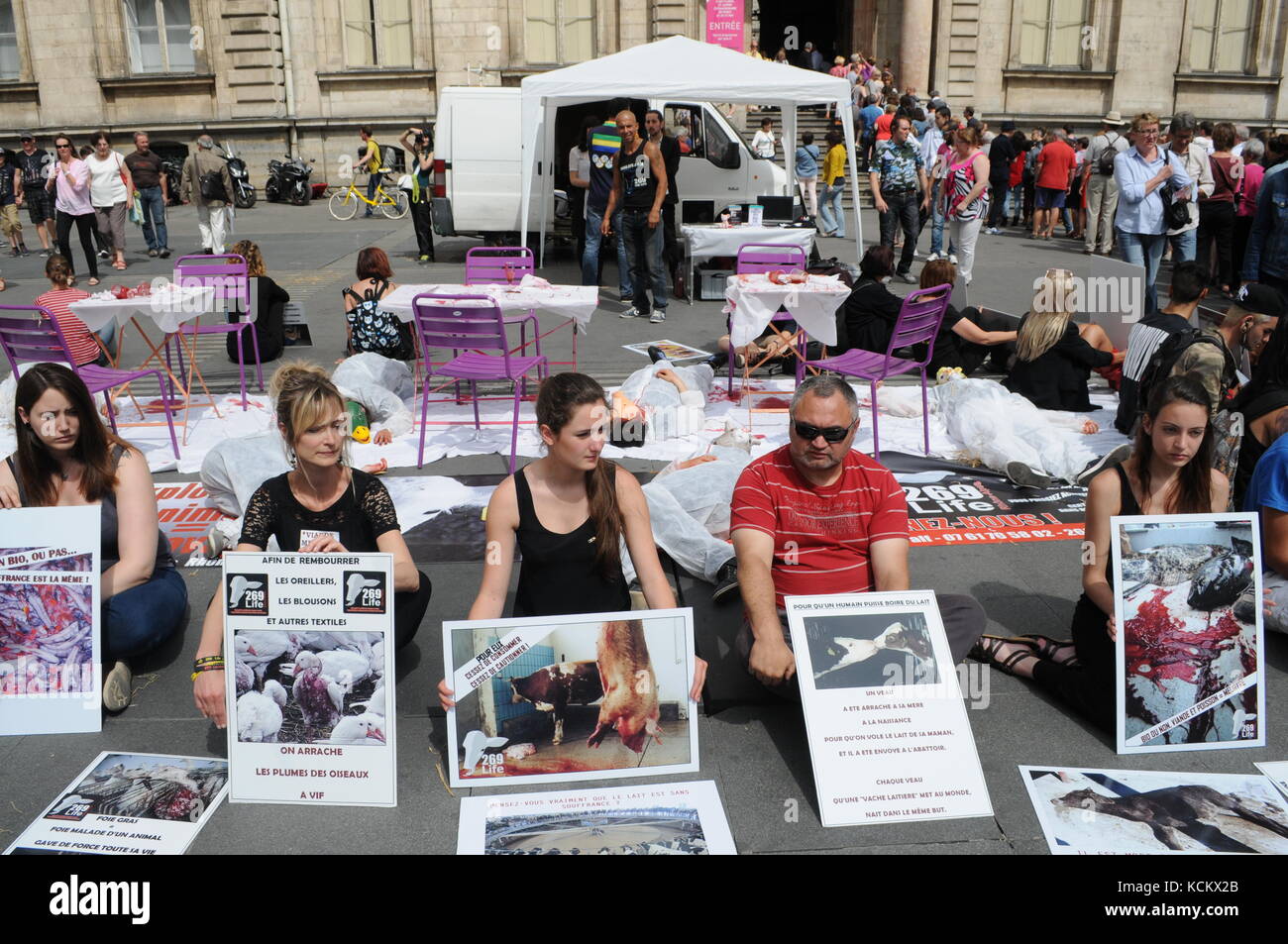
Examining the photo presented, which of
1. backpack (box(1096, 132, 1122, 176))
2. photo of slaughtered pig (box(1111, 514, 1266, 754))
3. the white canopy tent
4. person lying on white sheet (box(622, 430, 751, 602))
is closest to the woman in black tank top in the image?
photo of slaughtered pig (box(1111, 514, 1266, 754))

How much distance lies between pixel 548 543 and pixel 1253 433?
2944mm

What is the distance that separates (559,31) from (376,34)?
398 centimetres

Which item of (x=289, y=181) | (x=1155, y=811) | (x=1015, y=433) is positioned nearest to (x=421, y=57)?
(x=289, y=181)

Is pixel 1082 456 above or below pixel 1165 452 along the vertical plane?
below

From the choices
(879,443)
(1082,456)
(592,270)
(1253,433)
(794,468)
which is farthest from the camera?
(592,270)

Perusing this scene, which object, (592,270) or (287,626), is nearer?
(287,626)

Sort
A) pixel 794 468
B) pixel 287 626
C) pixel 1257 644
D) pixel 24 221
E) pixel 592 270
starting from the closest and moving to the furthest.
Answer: pixel 287 626
pixel 1257 644
pixel 794 468
pixel 592 270
pixel 24 221

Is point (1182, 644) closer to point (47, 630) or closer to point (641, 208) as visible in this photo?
point (47, 630)

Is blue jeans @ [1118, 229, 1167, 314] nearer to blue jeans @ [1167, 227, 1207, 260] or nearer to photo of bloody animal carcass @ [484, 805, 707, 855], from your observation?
blue jeans @ [1167, 227, 1207, 260]

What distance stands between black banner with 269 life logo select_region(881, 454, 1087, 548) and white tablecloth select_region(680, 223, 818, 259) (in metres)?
5.21

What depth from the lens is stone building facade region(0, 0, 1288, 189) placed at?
22.7m

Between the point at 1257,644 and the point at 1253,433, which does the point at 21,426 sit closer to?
the point at 1257,644

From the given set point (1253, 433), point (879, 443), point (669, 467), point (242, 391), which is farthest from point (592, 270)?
point (1253, 433)

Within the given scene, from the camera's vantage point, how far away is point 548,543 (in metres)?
Result: 3.49
